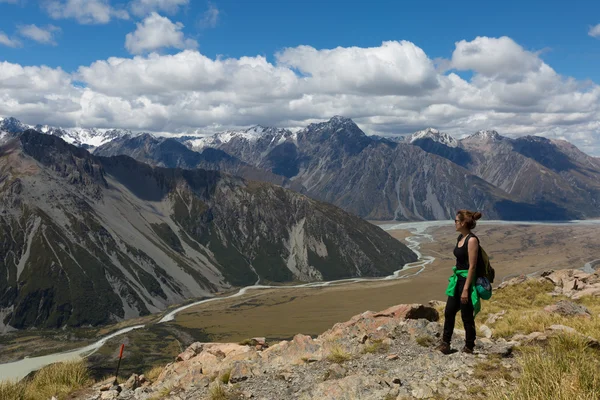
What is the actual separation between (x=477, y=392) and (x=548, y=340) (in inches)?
206

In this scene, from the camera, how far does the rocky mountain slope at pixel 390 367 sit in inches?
392

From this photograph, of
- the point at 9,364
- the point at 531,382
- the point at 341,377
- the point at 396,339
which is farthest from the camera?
the point at 9,364

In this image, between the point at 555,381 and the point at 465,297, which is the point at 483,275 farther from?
the point at 555,381

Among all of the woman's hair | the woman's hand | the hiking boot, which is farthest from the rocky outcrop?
the woman's hair

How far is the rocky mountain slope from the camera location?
9.96 meters

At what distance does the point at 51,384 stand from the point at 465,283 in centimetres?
1506

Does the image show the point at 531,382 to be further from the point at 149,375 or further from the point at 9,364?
the point at 9,364

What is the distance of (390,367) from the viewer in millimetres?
13852

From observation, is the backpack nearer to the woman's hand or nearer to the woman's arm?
the woman's arm

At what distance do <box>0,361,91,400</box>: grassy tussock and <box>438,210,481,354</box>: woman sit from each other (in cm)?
1335

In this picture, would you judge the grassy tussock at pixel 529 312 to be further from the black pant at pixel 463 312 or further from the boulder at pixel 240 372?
the boulder at pixel 240 372

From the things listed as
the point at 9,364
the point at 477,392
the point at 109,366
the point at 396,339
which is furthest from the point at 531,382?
the point at 9,364

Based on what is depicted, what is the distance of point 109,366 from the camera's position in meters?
144

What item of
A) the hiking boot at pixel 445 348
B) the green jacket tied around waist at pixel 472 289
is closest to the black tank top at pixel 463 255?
the green jacket tied around waist at pixel 472 289
